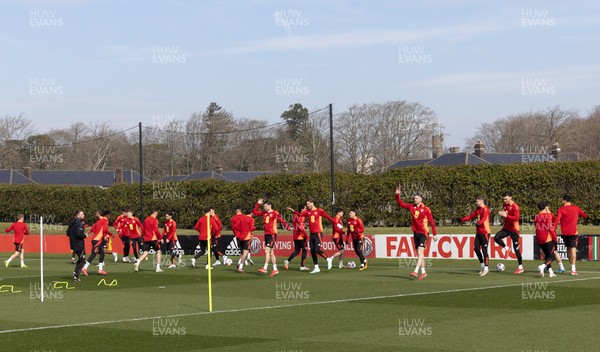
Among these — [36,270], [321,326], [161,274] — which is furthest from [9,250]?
[321,326]

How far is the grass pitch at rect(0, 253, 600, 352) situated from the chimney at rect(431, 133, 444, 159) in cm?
6817

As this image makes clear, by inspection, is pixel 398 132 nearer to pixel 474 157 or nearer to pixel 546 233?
pixel 474 157

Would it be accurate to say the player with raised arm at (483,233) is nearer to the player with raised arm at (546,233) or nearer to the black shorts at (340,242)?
the player with raised arm at (546,233)

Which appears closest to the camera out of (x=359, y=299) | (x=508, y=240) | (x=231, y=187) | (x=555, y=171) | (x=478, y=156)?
(x=359, y=299)

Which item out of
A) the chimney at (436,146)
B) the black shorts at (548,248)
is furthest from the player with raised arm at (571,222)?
Result: the chimney at (436,146)

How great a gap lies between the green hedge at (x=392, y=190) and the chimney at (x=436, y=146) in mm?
44534

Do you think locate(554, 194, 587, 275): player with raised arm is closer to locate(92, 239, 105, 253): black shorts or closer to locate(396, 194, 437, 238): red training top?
locate(396, 194, 437, 238): red training top

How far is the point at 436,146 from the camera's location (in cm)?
9375

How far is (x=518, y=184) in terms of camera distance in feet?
139

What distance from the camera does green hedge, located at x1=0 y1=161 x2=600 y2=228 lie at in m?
41.3

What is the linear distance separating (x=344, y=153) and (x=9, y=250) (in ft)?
162

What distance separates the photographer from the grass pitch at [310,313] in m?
12.5

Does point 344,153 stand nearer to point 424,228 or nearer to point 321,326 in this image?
point 424,228

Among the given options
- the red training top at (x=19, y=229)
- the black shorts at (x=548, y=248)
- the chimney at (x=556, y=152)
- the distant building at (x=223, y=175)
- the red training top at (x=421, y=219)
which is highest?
the chimney at (x=556, y=152)
